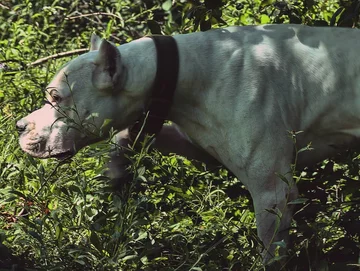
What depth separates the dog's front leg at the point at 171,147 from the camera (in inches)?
201

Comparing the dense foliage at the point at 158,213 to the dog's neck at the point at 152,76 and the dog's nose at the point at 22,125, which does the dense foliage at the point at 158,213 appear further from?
the dog's neck at the point at 152,76

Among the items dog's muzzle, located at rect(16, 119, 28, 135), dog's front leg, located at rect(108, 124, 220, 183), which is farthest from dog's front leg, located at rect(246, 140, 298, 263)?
dog's muzzle, located at rect(16, 119, 28, 135)

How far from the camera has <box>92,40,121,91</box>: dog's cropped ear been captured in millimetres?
4684

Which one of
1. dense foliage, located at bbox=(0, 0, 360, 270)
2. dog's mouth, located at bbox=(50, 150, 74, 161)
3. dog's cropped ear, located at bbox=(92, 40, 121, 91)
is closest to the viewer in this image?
dense foliage, located at bbox=(0, 0, 360, 270)

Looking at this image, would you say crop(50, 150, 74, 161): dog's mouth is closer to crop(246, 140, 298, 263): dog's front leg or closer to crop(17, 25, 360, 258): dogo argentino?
crop(17, 25, 360, 258): dogo argentino

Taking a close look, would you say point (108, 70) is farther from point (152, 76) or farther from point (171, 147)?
point (171, 147)

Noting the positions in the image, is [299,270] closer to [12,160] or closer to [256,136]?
[256,136]

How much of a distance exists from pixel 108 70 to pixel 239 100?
1.91 feet

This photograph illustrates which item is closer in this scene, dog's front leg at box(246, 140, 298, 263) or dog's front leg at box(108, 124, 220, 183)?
dog's front leg at box(246, 140, 298, 263)

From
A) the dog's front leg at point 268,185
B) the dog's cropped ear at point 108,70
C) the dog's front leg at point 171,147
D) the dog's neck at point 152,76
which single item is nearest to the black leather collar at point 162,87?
the dog's neck at point 152,76

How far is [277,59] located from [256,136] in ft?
1.26

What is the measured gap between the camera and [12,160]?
5.93m

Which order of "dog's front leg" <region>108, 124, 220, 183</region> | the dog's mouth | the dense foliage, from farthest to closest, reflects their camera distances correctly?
"dog's front leg" <region>108, 124, 220, 183</region>
the dog's mouth
the dense foliage

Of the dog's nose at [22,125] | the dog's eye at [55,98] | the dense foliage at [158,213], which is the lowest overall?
the dense foliage at [158,213]
